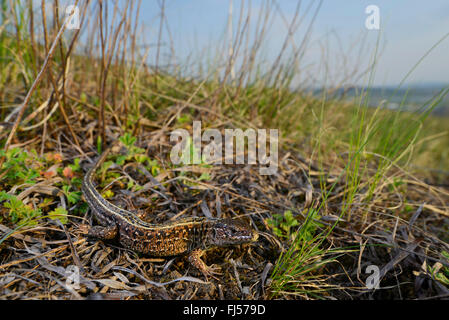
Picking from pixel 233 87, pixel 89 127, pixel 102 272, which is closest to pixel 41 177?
pixel 89 127

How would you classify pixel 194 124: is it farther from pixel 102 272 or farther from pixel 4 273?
pixel 4 273

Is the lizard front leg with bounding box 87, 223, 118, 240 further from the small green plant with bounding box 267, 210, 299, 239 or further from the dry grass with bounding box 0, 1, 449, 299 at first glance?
the small green plant with bounding box 267, 210, 299, 239

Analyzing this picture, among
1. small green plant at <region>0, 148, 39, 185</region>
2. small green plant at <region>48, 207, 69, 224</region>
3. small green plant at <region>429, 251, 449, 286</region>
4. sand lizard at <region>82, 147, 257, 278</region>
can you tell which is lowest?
small green plant at <region>429, 251, 449, 286</region>

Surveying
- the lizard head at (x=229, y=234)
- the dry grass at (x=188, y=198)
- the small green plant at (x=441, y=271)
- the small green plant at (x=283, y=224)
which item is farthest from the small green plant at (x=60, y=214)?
the small green plant at (x=441, y=271)

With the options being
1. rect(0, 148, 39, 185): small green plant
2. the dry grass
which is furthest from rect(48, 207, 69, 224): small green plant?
rect(0, 148, 39, 185): small green plant

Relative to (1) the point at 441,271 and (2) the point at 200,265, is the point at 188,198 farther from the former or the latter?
(1) the point at 441,271

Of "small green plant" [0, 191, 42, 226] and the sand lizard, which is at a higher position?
"small green plant" [0, 191, 42, 226]

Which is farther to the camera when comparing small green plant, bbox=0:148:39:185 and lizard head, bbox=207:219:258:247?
small green plant, bbox=0:148:39:185
